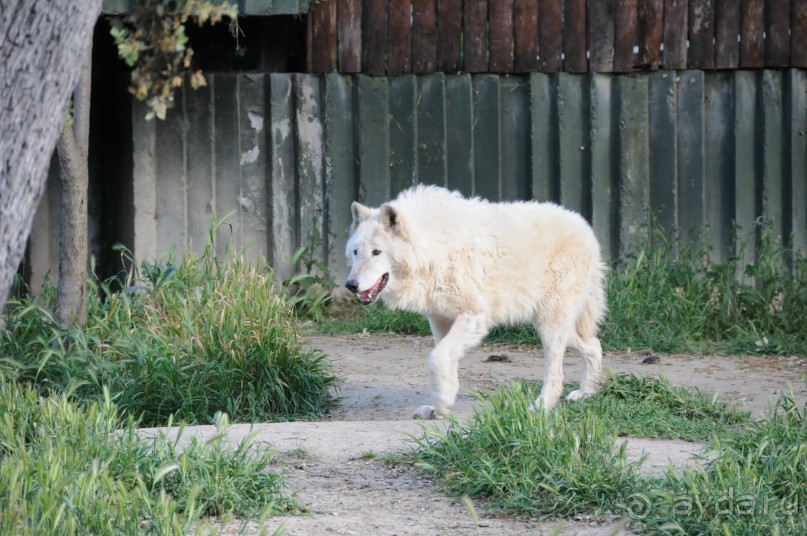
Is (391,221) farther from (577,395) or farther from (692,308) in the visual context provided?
(692,308)

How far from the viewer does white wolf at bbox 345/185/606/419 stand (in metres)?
6.52

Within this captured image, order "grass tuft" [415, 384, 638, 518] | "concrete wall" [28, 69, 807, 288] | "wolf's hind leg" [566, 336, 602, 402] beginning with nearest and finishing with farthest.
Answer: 1. "grass tuft" [415, 384, 638, 518]
2. "wolf's hind leg" [566, 336, 602, 402]
3. "concrete wall" [28, 69, 807, 288]

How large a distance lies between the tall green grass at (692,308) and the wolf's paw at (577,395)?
7.12ft

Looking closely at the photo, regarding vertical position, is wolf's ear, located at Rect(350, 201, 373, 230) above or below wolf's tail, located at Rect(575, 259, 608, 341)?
above

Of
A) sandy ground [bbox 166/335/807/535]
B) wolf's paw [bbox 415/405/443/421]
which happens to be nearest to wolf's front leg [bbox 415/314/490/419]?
wolf's paw [bbox 415/405/443/421]

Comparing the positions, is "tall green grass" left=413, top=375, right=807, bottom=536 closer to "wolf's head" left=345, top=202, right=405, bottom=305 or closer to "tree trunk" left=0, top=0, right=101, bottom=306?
"wolf's head" left=345, top=202, right=405, bottom=305

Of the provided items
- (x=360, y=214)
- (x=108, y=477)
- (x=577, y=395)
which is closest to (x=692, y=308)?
(x=577, y=395)

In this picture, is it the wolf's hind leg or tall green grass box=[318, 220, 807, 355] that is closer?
the wolf's hind leg

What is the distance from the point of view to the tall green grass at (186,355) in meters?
6.52

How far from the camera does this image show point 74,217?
7.45 metres

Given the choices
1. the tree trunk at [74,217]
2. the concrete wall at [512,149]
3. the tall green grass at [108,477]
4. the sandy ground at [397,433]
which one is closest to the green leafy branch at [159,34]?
the tall green grass at [108,477]

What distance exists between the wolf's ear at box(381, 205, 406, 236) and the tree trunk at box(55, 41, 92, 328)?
7.58 feet

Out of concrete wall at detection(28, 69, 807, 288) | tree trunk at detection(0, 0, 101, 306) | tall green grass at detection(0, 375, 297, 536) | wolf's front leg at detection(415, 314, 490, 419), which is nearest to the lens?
tree trunk at detection(0, 0, 101, 306)

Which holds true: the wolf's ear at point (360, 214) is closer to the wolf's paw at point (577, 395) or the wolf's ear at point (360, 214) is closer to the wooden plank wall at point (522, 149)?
the wolf's paw at point (577, 395)
